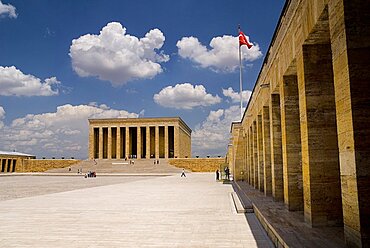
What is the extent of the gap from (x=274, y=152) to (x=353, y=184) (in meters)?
7.40

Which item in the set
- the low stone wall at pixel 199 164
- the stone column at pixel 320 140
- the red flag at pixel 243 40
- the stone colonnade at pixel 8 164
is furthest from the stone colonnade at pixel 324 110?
the stone colonnade at pixel 8 164

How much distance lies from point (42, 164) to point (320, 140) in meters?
71.0

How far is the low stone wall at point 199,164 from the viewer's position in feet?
208

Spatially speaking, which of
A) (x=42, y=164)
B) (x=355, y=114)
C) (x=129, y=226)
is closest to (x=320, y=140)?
(x=355, y=114)

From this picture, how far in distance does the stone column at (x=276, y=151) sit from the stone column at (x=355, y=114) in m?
6.89

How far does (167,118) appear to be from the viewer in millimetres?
71375

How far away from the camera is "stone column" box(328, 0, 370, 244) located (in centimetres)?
478

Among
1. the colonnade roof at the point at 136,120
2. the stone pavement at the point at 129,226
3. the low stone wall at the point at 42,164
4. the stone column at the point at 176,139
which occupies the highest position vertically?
the colonnade roof at the point at 136,120

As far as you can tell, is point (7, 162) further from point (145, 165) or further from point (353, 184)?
point (353, 184)

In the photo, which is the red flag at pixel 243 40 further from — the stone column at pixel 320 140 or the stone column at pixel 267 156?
the stone column at pixel 320 140

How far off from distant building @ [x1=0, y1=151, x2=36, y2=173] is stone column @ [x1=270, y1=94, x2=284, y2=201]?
2531 inches

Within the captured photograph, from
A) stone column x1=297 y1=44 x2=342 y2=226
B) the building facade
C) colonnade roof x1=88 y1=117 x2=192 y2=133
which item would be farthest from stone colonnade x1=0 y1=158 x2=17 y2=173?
stone column x1=297 y1=44 x2=342 y2=226

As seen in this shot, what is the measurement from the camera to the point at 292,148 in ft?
32.5

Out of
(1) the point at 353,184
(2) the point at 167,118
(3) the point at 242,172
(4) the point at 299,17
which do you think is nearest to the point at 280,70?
(4) the point at 299,17
